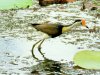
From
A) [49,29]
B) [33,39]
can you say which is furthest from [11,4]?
[49,29]

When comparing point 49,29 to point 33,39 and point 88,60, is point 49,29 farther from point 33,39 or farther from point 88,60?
point 88,60

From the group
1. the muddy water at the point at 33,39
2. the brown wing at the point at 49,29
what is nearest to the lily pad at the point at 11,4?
the muddy water at the point at 33,39

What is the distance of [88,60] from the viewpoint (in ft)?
21.4

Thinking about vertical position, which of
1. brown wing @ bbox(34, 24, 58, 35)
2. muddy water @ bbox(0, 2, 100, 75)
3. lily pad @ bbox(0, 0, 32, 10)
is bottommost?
muddy water @ bbox(0, 2, 100, 75)

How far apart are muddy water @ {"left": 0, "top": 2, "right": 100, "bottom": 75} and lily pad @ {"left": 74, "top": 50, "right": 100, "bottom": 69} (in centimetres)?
57

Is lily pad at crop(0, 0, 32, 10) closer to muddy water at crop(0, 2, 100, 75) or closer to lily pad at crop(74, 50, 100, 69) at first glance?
muddy water at crop(0, 2, 100, 75)

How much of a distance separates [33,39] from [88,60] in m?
2.24

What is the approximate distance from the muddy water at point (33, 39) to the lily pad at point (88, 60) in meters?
0.57

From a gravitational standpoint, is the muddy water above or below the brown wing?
below

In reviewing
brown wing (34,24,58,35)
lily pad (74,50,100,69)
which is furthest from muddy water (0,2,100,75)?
lily pad (74,50,100,69)

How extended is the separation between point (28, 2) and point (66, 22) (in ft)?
3.20

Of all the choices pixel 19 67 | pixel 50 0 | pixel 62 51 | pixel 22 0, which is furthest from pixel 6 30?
pixel 50 0

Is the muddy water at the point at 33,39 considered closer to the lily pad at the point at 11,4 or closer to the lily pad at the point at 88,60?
the lily pad at the point at 11,4

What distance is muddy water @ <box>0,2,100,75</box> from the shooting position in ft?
23.2
